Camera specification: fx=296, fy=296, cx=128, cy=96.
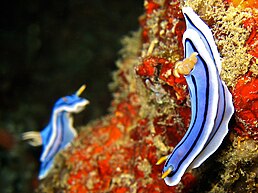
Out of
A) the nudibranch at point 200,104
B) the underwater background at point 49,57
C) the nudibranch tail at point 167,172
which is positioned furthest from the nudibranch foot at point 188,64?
the underwater background at point 49,57

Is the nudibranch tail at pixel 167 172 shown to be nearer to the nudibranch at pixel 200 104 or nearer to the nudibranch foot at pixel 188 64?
the nudibranch at pixel 200 104

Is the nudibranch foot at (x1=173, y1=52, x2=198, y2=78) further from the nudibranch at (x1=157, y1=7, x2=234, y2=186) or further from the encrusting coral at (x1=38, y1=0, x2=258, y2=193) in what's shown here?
the encrusting coral at (x1=38, y1=0, x2=258, y2=193)

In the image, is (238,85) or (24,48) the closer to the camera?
(238,85)

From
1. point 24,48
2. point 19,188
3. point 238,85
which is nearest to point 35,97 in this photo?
point 24,48

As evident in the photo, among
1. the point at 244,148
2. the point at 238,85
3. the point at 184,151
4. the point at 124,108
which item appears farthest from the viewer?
the point at 124,108

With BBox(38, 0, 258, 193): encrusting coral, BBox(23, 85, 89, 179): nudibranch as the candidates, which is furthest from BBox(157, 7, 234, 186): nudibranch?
BBox(23, 85, 89, 179): nudibranch

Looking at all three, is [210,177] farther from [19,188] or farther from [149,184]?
[19,188]
